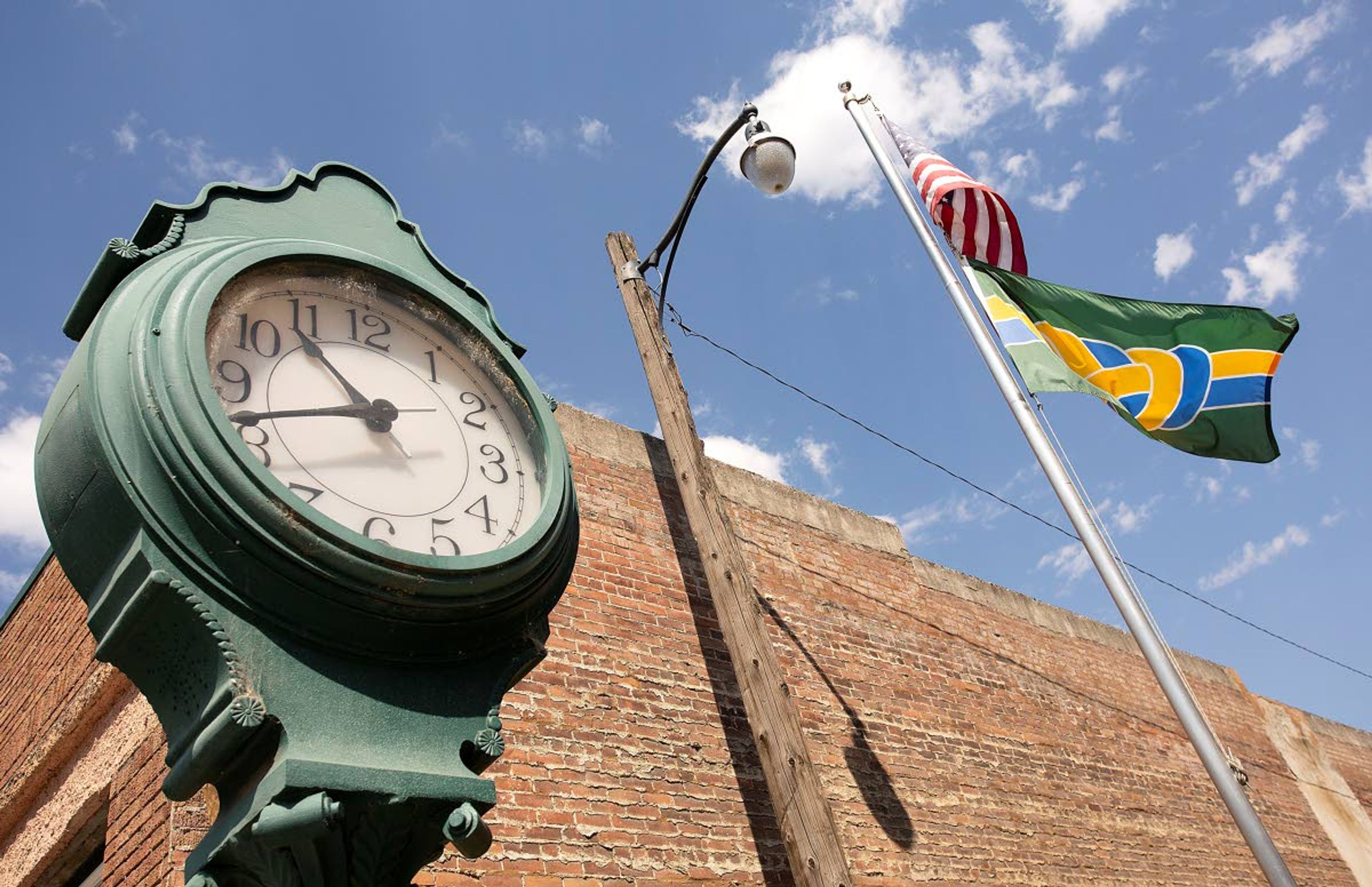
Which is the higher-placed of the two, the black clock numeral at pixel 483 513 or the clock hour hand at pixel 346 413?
the clock hour hand at pixel 346 413

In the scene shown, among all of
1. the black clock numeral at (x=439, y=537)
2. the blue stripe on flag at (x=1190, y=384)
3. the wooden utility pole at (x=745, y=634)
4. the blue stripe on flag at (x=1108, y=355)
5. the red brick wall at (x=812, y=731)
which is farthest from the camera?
the blue stripe on flag at (x=1108, y=355)

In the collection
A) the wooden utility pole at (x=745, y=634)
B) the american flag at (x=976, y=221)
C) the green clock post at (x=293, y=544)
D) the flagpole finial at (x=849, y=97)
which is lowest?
the green clock post at (x=293, y=544)

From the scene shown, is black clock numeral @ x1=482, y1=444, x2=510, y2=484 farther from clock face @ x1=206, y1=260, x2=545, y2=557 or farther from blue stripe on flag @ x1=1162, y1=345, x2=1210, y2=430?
blue stripe on flag @ x1=1162, y1=345, x2=1210, y2=430

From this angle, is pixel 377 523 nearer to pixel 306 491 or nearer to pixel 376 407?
pixel 306 491

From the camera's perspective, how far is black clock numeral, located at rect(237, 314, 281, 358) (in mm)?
1830

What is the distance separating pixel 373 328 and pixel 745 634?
3.61 metres

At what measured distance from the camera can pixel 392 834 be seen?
1.58m

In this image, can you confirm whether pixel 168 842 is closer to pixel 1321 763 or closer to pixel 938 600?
pixel 938 600

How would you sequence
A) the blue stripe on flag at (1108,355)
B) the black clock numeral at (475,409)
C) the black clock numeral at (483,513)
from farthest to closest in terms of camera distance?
the blue stripe on flag at (1108,355) < the black clock numeral at (475,409) < the black clock numeral at (483,513)

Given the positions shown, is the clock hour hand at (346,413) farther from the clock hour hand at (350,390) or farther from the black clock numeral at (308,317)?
the black clock numeral at (308,317)

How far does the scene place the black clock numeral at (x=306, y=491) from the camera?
1.69 metres

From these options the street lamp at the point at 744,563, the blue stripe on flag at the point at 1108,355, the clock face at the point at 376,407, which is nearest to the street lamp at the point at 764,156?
the street lamp at the point at 744,563

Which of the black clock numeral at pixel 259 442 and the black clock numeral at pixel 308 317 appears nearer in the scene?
the black clock numeral at pixel 259 442

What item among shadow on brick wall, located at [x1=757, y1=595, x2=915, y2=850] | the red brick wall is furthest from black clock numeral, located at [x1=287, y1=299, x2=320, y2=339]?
shadow on brick wall, located at [x1=757, y1=595, x2=915, y2=850]
